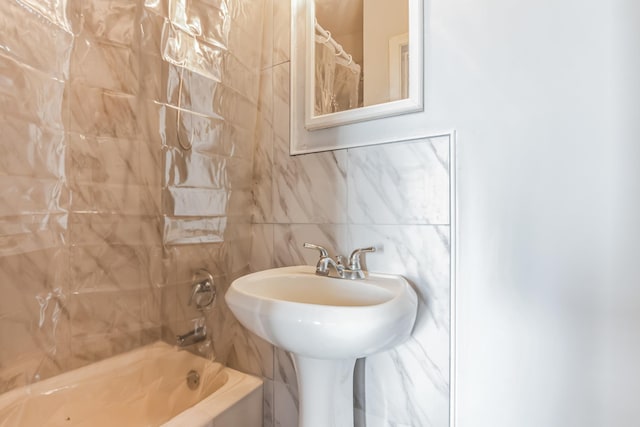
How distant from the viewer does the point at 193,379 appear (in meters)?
1.09

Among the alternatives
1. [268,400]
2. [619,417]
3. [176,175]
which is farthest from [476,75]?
[268,400]

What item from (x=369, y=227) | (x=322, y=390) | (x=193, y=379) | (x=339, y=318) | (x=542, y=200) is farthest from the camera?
(x=193, y=379)

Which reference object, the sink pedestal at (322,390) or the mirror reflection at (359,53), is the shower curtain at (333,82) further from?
the sink pedestal at (322,390)

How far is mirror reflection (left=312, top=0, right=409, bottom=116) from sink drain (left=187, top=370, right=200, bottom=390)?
1.06 metres

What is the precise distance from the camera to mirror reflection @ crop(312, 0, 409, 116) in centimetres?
93

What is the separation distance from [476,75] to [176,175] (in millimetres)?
978

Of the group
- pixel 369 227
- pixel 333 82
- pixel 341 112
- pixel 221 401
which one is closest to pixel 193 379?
pixel 221 401

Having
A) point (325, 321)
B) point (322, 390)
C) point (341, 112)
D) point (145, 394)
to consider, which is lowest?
point (145, 394)

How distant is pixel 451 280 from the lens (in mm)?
820

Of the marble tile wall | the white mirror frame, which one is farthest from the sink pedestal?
the white mirror frame

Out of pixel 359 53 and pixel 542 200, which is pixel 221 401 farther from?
pixel 359 53

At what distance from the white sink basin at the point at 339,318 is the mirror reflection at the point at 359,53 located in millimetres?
595

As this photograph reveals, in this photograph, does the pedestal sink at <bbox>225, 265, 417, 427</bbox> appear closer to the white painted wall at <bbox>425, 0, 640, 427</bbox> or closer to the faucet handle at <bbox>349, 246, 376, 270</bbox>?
the faucet handle at <bbox>349, 246, 376, 270</bbox>

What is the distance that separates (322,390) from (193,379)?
544 millimetres
